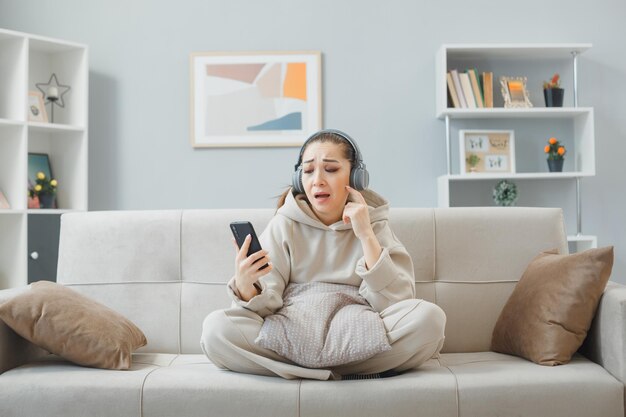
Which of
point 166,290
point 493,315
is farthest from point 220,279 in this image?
point 493,315

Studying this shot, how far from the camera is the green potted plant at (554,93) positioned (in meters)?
3.80

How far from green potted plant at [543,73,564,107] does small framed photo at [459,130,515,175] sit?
10.1 inches

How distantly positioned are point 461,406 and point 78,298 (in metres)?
1.15

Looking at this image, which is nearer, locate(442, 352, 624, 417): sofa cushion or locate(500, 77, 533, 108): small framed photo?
locate(442, 352, 624, 417): sofa cushion

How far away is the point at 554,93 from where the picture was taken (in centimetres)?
380

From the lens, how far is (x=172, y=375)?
77.3 inches

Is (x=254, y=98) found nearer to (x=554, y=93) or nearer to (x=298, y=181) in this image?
(x=554, y=93)

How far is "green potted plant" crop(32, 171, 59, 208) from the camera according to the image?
12.4 feet

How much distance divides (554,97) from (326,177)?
207cm

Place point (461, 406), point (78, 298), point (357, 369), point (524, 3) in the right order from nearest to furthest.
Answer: point (461, 406) < point (357, 369) < point (78, 298) < point (524, 3)

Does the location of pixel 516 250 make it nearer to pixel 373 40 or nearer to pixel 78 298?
pixel 78 298

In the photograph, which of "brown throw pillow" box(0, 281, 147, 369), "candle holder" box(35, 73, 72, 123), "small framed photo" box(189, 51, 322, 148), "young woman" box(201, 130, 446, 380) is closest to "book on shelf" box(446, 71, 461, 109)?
"small framed photo" box(189, 51, 322, 148)

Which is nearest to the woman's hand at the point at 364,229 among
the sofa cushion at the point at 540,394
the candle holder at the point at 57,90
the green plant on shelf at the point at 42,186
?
the sofa cushion at the point at 540,394

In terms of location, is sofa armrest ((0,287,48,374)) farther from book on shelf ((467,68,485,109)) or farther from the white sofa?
book on shelf ((467,68,485,109))
